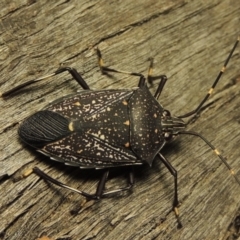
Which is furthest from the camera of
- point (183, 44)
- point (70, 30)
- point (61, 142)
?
point (183, 44)

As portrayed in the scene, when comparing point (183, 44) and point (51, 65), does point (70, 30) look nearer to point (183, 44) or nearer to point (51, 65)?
point (51, 65)

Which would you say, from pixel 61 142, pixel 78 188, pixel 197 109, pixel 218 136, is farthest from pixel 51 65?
pixel 218 136

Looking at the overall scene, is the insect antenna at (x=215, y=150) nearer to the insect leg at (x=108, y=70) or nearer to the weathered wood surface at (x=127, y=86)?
the weathered wood surface at (x=127, y=86)

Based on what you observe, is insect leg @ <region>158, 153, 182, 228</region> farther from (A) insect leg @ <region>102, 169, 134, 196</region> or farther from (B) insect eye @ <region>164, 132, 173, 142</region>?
(A) insect leg @ <region>102, 169, 134, 196</region>

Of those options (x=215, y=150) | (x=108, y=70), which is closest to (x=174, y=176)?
(x=215, y=150)

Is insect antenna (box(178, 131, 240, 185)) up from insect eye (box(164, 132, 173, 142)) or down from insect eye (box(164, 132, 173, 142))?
down

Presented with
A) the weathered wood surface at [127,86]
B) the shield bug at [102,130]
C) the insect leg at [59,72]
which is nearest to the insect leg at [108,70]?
the weathered wood surface at [127,86]

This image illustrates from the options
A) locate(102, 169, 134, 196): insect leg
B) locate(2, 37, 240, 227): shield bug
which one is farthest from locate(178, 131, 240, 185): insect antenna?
locate(102, 169, 134, 196): insect leg
